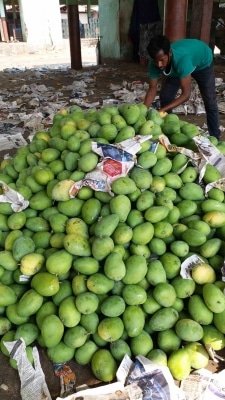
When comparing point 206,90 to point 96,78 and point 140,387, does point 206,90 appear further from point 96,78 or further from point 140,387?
point 96,78

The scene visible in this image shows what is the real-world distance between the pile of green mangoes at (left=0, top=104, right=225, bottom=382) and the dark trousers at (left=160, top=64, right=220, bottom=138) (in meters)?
2.16

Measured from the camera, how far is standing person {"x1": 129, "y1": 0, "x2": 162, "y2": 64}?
1042cm

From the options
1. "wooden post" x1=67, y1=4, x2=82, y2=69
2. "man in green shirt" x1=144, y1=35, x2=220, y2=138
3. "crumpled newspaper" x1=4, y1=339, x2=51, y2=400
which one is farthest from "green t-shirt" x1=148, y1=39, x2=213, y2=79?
"wooden post" x1=67, y1=4, x2=82, y2=69

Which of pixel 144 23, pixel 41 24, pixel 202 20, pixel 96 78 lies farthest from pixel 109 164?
pixel 41 24

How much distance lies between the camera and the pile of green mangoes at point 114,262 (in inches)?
72.6

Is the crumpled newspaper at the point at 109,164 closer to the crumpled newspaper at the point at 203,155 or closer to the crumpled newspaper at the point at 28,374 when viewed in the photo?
the crumpled newspaper at the point at 203,155

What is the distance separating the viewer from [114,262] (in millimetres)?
1867

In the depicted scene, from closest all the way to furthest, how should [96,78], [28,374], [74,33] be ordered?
[28,374], [96,78], [74,33]

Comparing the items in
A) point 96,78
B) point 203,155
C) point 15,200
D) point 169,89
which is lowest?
point 96,78

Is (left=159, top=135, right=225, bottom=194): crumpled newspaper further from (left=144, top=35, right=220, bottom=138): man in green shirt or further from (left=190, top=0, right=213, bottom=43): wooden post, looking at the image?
(left=190, top=0, right=213, bottom=43): wooden post

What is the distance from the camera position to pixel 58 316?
1890mm

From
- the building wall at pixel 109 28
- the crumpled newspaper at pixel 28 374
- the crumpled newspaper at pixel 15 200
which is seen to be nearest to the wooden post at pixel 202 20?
the building wall at pixel 109 28

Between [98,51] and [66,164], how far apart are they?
12.2 metres

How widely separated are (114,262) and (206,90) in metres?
3.25
